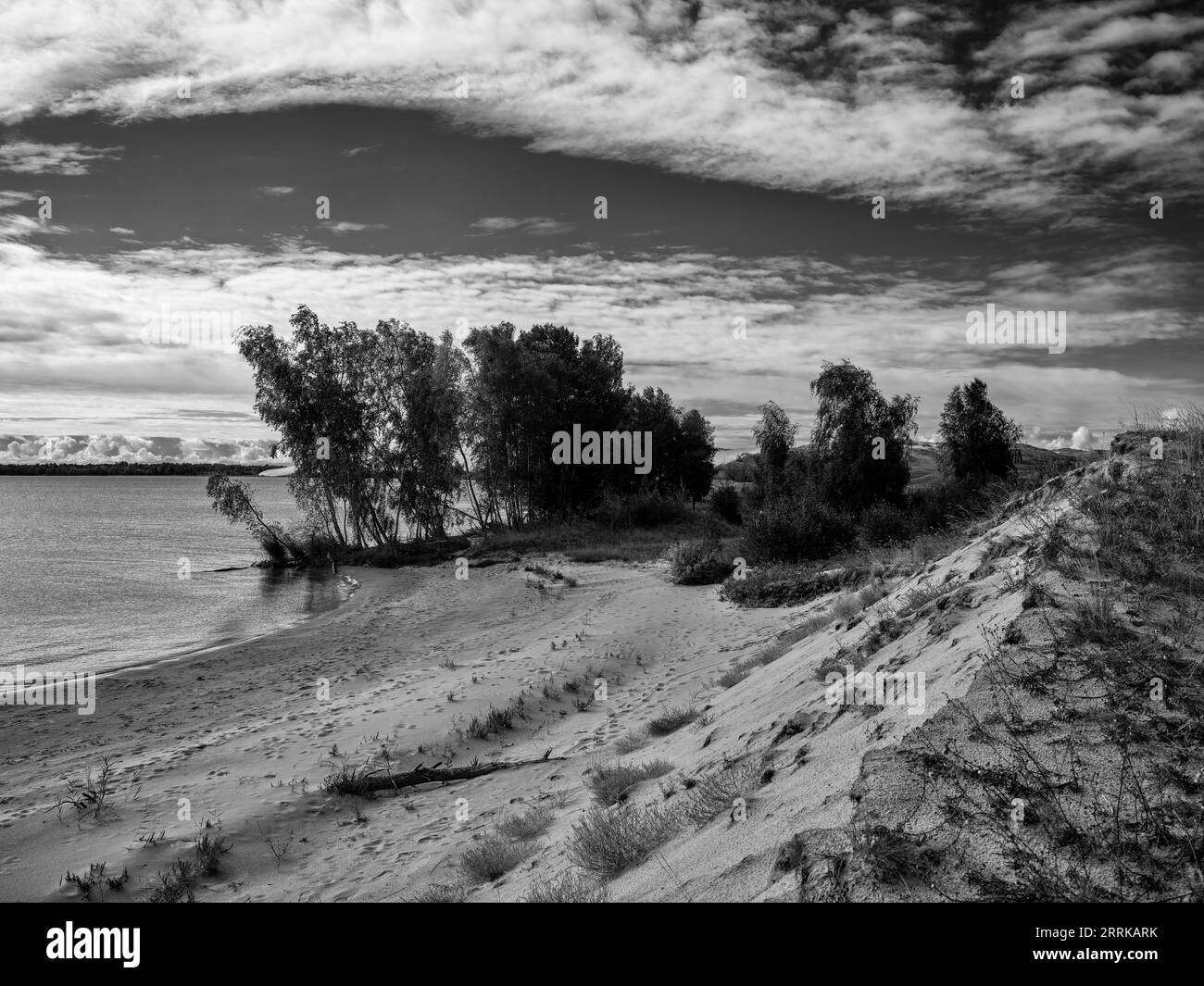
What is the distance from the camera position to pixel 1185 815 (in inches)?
125

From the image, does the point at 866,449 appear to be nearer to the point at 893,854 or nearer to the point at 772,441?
the point at 772,441

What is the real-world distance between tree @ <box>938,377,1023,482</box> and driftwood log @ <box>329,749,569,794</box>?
33.6m

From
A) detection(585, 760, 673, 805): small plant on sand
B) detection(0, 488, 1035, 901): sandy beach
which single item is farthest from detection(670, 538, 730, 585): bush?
detection(585, 760, 673, 805): small plant on sand

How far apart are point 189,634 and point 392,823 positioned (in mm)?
14788

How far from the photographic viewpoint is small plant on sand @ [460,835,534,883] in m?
5.47

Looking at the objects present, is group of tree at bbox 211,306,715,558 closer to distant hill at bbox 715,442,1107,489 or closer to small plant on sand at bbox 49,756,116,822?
distant hill at bbox 715,442,1107,489

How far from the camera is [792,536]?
22422 millimetres

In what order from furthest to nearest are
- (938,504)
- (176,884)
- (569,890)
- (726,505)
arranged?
(726,505) < (938,504) < (176,884) < (569,890)

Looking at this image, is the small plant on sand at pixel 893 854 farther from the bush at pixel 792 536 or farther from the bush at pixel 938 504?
the bush at pixel 938 504

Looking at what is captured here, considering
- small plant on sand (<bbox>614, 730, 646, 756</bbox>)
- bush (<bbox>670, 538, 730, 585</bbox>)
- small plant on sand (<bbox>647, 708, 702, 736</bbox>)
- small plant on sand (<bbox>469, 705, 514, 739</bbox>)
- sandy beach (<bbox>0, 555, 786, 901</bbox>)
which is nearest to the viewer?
sandy beach (<bbox>0, 555, 786, 901</bbox>)

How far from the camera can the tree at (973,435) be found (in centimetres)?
3675

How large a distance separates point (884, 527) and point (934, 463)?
121ft

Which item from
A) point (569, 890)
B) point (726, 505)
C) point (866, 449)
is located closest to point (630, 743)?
point (569, 890)
